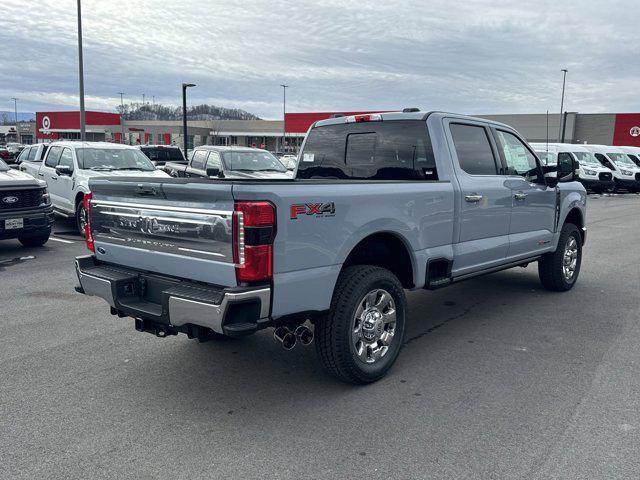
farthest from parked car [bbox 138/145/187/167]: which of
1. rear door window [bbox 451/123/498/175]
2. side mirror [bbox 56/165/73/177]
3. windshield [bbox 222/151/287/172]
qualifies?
rear door window [bbox 451/123/498/175]

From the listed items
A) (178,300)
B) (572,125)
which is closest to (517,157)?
(178,300)

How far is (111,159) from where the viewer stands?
1192 cm

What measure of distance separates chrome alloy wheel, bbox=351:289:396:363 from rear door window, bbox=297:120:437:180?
1.34 metres

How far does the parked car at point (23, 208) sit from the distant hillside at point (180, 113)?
73483mm

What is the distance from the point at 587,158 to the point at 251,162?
19513 millimetres

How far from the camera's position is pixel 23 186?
9.19 metres

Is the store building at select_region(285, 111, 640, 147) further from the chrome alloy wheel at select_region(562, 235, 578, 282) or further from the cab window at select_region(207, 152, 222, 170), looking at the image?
the chrome alloy wheel at select_region(562, 235, 578, 282)

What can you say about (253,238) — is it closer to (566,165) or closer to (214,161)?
(566,165)

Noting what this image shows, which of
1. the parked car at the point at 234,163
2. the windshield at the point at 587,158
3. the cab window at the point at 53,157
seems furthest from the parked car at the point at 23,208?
the windshield at the point at 587,158

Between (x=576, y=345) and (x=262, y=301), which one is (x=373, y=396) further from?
(x=576, y=345)

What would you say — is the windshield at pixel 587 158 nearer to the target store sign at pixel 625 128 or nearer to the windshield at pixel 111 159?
the windshield at pixel 111 159

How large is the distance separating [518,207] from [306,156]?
7.43 ft

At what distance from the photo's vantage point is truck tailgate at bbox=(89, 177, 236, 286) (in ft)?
11.3

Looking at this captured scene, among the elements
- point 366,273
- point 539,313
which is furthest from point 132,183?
point 539,313
